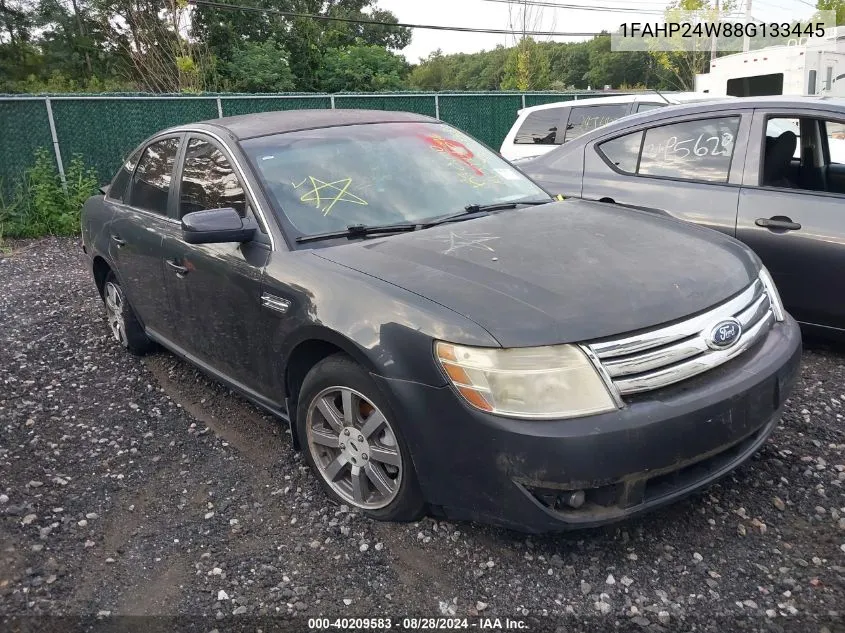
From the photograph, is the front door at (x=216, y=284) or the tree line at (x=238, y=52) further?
the tree line at (x=238, y=52)

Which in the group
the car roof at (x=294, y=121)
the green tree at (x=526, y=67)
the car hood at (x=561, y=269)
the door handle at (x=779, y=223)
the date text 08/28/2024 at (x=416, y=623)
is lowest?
the date text 08/28/2024 at (x=416, y=623)

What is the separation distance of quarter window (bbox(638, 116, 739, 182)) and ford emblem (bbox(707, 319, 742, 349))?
2.30 meters

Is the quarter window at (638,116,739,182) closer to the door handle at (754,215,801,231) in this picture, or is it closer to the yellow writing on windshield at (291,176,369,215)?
the door handle at (754,215,801,231)

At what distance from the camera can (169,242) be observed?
13.0 feet

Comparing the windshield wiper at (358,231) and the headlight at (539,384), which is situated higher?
the windshield wiper at (358,231)

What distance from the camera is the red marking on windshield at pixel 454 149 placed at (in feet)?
12.9

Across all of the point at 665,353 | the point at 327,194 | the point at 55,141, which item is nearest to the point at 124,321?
the point at 327,194

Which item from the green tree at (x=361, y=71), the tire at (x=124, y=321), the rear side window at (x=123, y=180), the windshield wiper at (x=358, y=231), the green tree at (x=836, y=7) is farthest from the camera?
the green tree at (x=361, y=71)

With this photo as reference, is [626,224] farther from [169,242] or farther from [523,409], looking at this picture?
[169,242]

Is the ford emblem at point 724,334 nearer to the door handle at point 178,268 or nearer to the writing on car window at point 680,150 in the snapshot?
the writing on car window at point 680,150

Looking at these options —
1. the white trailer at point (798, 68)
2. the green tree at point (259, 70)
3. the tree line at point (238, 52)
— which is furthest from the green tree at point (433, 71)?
the white trailer at point (798, 68)

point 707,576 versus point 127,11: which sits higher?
point 127,11

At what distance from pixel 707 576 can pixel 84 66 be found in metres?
36.4

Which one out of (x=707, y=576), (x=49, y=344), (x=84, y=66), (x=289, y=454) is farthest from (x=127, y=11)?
(x=707, y=576)
